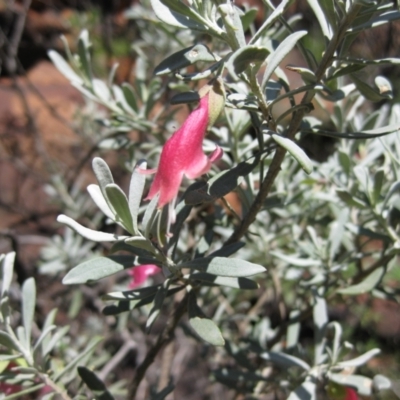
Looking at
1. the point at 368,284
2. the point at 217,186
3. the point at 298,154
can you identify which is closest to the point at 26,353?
the point at 217,186

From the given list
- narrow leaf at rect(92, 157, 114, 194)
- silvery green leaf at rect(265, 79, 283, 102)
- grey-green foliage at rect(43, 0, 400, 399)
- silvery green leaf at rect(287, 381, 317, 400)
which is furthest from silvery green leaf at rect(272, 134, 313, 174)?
silvery green leaf at rect(287, 381, 317, 400)

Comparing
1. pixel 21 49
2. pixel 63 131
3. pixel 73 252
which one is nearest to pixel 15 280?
pixel 73 252

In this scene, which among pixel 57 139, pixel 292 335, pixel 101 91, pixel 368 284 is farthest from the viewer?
pixel 57 139

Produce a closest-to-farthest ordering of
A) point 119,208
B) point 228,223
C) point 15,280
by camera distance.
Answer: point 119,208 → point 228,223 → point 15,280

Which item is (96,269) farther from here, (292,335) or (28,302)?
(292,335)

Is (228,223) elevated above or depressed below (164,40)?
below

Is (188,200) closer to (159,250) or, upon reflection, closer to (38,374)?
(159,250)

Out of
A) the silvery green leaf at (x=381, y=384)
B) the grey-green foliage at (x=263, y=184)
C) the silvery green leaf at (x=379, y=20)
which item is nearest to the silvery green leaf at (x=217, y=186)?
the grey-green foliage at (x=263, y=184)
